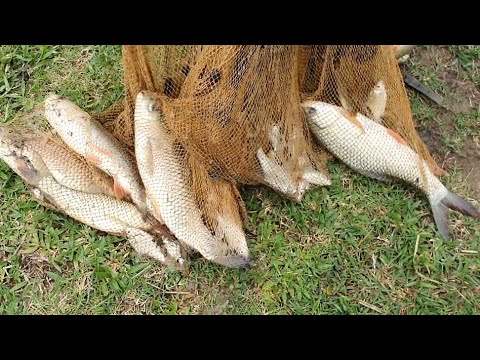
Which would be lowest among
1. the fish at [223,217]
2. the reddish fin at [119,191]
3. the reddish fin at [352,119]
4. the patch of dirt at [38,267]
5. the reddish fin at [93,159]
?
the patch of dirt at [38,267]

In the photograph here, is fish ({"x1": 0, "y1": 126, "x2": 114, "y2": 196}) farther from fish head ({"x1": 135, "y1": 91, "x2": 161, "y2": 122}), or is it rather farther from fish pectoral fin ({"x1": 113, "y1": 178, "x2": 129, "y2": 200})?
fish head ({"x1": 135, "y1": 91, "x2": 161, "y2": 122})

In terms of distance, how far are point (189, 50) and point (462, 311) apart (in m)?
2.18

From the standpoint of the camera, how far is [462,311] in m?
3.76

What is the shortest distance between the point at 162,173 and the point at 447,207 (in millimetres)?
1784

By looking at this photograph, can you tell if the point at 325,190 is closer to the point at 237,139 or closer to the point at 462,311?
the point at 237,139

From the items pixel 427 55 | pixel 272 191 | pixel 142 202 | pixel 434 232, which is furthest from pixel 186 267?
pixel 427 55

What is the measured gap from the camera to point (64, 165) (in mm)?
3969

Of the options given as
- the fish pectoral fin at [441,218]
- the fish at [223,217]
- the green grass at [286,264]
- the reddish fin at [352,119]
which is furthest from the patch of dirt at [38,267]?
the fish pectoral fin at [441,218]

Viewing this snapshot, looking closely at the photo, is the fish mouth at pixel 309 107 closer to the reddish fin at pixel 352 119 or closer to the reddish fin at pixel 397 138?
the reddish fin at pixel 352 119

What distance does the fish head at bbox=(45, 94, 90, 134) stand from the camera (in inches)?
154

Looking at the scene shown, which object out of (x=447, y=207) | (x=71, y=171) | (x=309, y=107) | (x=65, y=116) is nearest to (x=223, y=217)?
(x=309, y=107)

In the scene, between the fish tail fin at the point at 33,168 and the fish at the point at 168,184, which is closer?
the fish at the point at 168,184

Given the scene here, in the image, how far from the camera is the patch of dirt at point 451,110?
14.0 feet

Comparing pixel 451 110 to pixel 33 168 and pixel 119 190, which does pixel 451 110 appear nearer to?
pixel 119 190
